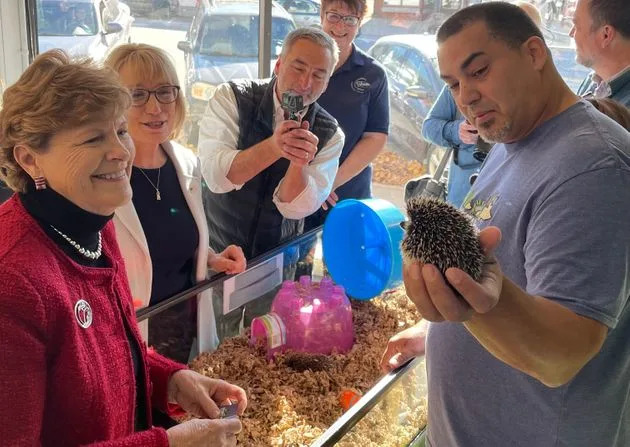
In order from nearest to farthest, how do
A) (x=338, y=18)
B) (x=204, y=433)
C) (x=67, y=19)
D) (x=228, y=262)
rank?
1. (x=204, y=433)
2. (x=228, y=262)
3. (x=338, y=18)
4. (x=67, y=19)

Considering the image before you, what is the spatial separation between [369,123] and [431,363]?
1.47 metres

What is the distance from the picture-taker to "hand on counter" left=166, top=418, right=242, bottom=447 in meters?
0.94

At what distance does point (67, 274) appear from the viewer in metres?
0.90

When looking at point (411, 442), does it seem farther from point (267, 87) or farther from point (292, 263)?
point (267, 87)

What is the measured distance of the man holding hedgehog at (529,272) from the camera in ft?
2.55

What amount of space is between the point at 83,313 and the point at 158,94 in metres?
0.84

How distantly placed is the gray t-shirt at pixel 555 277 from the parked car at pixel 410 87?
2.96 m

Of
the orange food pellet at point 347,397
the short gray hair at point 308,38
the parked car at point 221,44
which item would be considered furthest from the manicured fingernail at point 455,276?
the parked car at point 221,44

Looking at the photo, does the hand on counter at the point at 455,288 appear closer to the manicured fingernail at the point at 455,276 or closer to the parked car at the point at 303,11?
the manicured fingernail at the point at 455,276

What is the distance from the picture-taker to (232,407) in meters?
1.19

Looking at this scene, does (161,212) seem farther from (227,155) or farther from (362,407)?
(362,407)

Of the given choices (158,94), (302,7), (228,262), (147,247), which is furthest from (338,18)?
(302,7)

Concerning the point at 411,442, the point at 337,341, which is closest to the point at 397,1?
the point at 337,341

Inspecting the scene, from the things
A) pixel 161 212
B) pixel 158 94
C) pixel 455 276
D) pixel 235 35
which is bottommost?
pixel 161 212
